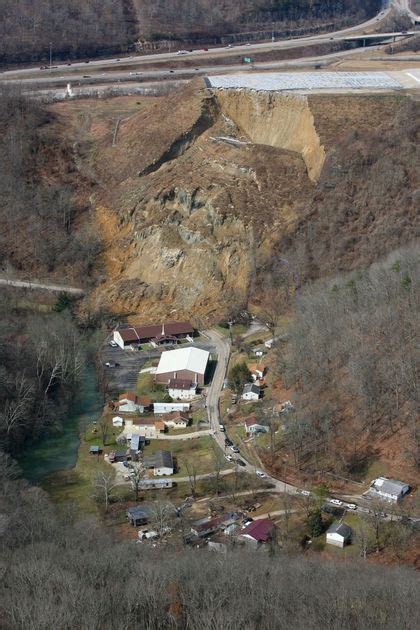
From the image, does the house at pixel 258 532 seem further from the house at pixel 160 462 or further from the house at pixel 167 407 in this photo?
the house at pixel 167 407

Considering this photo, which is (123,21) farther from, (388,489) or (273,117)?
(388,489)

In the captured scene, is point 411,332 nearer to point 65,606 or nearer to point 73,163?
point 65,606

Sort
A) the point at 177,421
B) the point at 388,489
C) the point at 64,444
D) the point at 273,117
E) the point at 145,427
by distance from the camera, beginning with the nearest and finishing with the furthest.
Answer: the point at 388,489
the point at 64,444
the point at 145,427
the point at 177,421
the point at 273,117

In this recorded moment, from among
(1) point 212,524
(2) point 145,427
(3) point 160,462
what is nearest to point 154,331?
(2) point 145,427

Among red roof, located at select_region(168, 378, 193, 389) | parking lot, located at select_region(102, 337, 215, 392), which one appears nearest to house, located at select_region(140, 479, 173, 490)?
Result: red roof, located at select_region(168, 378, 193, 389)

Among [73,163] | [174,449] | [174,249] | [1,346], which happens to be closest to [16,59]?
[73,163]

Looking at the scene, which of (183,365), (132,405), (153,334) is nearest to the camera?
(132,405)

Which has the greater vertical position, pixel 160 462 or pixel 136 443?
pixel 160 462

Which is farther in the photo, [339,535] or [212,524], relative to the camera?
[212,524]
